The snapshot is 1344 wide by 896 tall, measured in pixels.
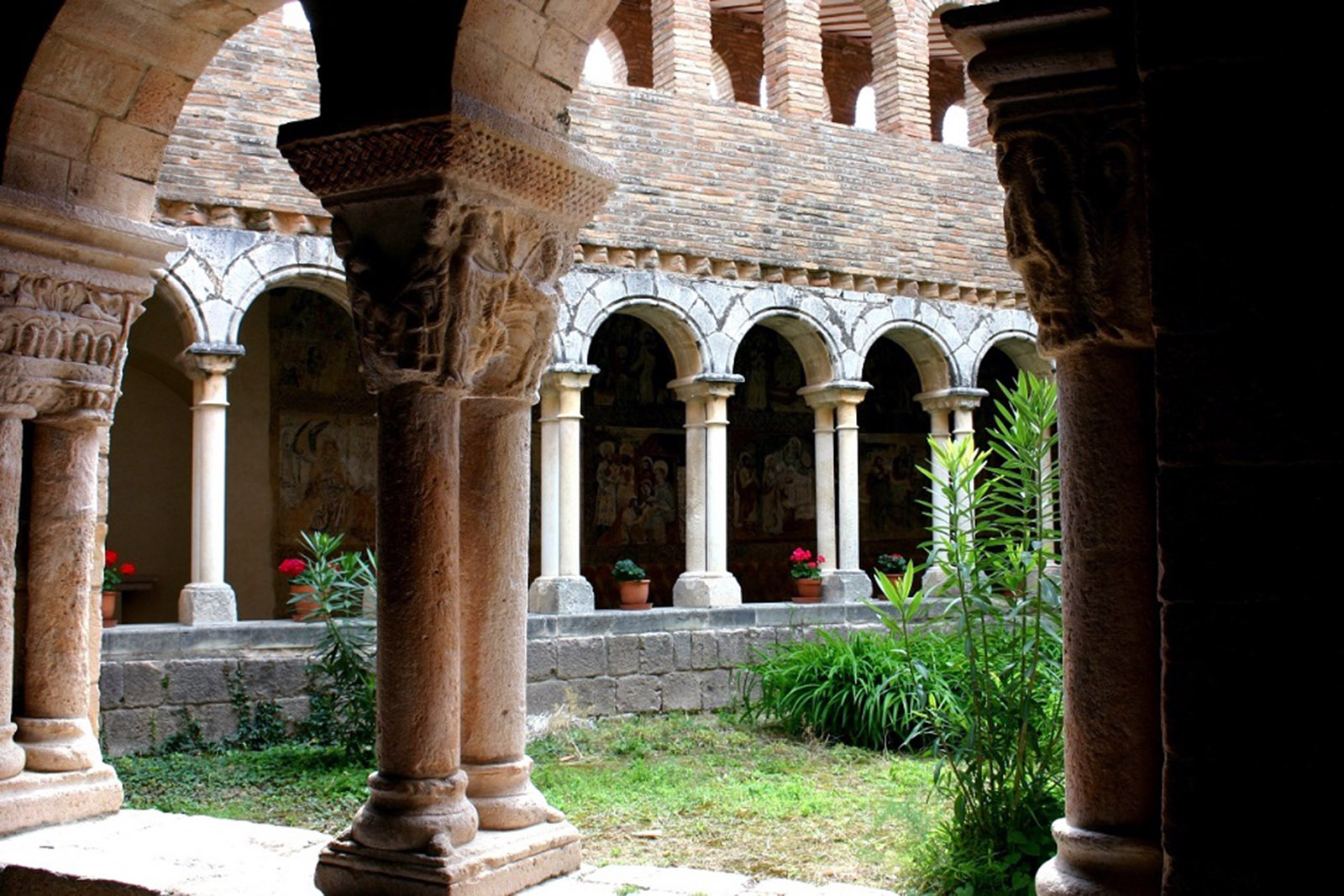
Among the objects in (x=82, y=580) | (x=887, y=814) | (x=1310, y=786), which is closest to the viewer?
(x=1310, y=786)

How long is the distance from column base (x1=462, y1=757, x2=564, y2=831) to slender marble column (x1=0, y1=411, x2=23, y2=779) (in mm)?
1500

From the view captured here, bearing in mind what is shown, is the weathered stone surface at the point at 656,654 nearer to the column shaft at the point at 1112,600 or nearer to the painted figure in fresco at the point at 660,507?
the painted figure in fresco at the point at 660,507

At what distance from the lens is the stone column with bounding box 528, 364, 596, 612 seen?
33.1 ft

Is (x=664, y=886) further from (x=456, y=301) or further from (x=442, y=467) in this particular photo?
(x=456, y=301)

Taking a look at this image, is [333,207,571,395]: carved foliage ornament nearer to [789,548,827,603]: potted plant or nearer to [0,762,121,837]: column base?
[0,762,121,837]: column base

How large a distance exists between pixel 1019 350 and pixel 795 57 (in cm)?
379

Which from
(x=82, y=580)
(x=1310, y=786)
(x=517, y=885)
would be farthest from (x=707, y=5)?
(x=1310, y=786)

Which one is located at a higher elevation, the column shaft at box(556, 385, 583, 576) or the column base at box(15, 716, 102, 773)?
the column shaft at box(556, 385, 583, 576)

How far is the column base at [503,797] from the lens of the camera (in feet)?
9.72

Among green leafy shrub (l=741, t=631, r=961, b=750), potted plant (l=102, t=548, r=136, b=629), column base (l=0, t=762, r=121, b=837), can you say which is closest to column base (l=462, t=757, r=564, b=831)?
column base (l=0, t=762, r=121, b=837)

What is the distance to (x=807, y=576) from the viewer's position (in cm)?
1126

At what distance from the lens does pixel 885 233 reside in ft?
39.2

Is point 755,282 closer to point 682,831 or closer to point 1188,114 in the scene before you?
point 682,831

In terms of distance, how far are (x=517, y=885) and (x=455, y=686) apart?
0.47 m
